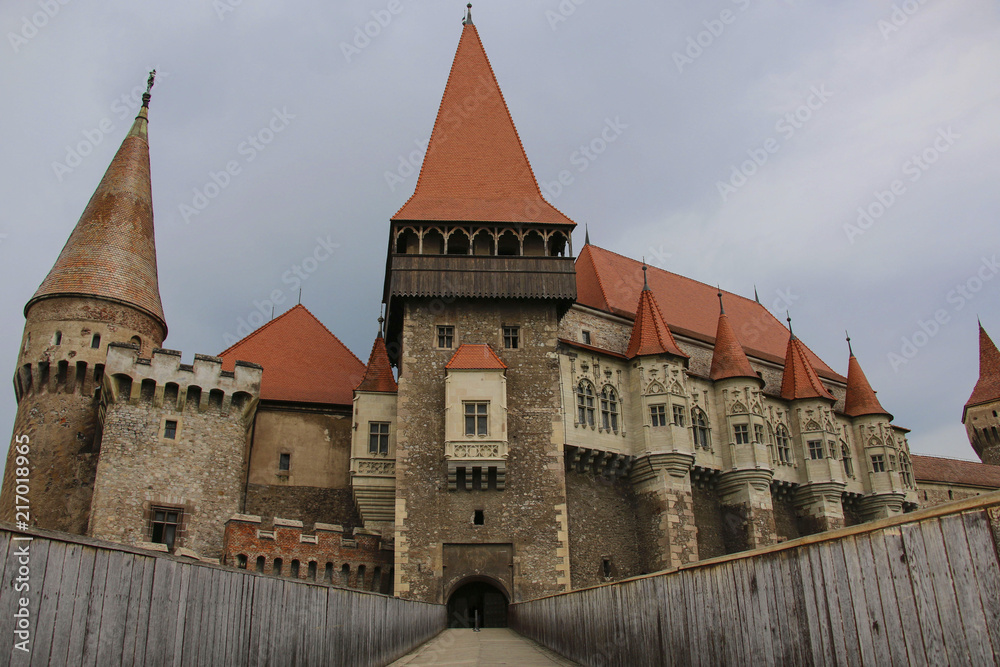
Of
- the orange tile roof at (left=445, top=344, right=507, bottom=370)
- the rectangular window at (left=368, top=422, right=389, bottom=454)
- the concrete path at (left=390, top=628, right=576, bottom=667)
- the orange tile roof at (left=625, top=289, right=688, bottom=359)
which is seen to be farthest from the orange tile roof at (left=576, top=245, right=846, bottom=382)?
the concrete path at (left=390, top=628, right=576, bottom=667)

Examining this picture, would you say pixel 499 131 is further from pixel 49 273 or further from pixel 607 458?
pixel 49 273

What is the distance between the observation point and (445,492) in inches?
901

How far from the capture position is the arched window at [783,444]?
103 feet

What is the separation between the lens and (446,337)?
25.1 m

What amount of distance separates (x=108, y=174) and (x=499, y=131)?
15441 millimetres

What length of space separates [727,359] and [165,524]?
21.2 metres

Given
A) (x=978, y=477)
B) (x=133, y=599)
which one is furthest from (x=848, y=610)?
(x=978, y=477)

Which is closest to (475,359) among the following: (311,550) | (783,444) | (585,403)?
(585,403)

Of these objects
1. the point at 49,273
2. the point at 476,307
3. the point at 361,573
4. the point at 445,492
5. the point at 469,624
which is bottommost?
the point at 469,624

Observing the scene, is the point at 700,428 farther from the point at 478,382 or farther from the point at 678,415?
the point at 478,382

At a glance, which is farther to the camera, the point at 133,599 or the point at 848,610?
the point at 133,599

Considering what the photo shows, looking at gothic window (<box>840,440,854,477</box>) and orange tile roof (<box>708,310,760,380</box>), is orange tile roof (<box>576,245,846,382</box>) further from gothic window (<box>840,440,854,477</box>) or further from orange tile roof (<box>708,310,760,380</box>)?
gothic window (<box>840,440,854,477</box>)

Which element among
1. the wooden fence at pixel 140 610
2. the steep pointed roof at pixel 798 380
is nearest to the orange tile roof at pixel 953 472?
the steep pointed roof at pixel 798 380

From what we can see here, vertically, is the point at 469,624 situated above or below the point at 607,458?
below
